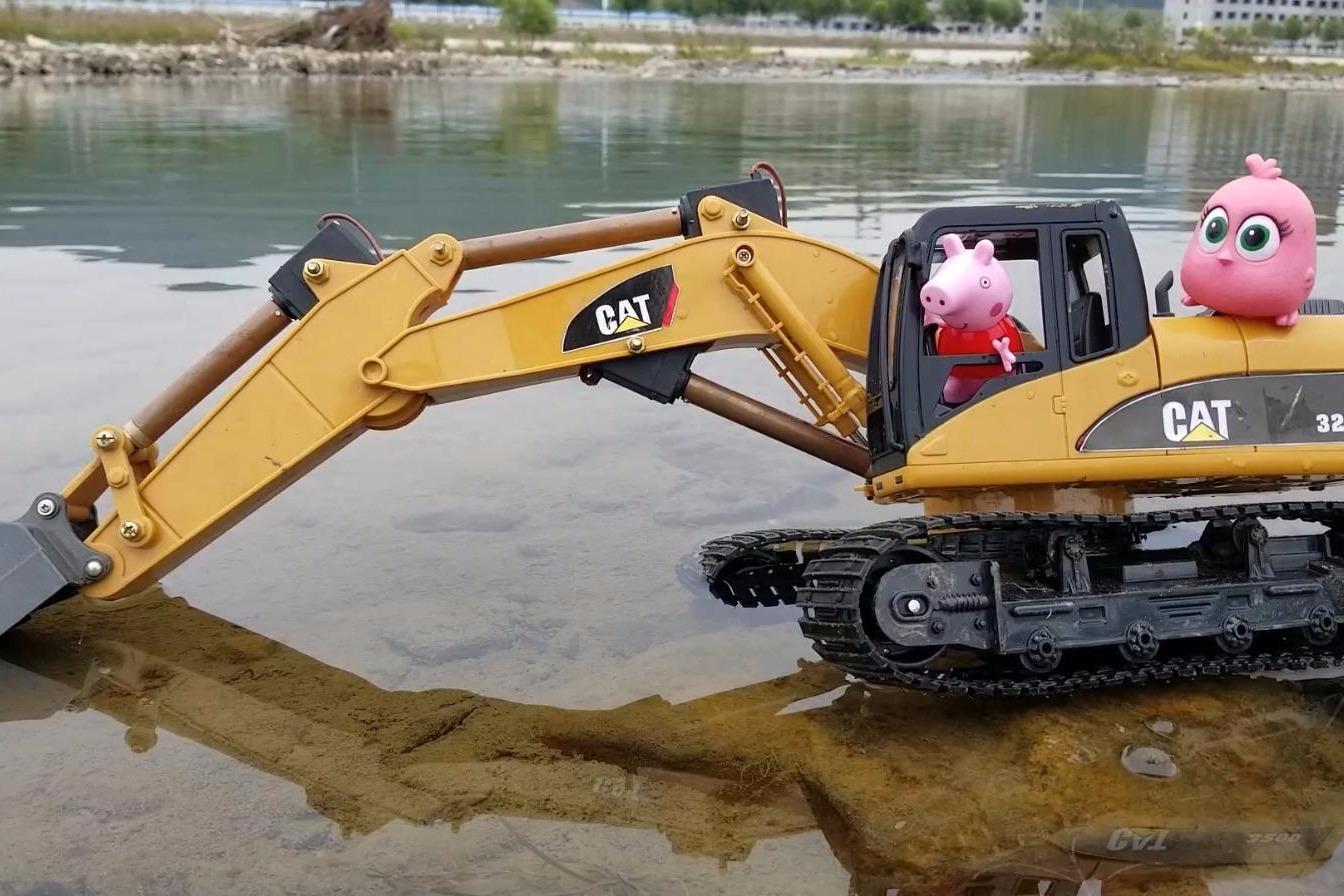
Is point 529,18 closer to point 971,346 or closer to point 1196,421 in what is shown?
point 971,346

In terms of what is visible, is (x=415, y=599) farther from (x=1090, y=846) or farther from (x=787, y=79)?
(x=787, y=79)

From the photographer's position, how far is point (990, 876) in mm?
4641

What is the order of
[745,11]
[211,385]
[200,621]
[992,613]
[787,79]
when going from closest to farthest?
[992,613], [211,385], [200,621], [787,79], [745,11]

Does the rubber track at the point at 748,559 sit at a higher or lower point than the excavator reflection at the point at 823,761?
higher

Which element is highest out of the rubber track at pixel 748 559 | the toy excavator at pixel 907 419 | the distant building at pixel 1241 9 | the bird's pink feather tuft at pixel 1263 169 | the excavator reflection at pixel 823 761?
the distant building at pixel 1241 9

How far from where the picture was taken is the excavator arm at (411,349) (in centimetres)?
606

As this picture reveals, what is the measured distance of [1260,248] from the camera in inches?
227

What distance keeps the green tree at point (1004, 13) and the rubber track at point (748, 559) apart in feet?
490

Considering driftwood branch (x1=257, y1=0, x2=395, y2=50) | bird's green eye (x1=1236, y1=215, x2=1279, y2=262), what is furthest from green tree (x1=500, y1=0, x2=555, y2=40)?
bird's green eye (x1=1236, y1=215, x2=1279, y2=262)

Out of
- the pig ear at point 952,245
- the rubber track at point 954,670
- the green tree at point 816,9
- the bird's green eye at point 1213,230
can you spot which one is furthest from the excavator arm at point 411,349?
the green tree at point 816,9

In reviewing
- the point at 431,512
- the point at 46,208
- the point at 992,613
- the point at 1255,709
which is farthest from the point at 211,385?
the point at 46,208

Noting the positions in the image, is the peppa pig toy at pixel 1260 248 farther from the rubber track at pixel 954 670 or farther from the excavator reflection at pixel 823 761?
the excavator reflection at pixel 823 761

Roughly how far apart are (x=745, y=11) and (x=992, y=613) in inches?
5118

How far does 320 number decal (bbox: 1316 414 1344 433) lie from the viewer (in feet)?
19.3
